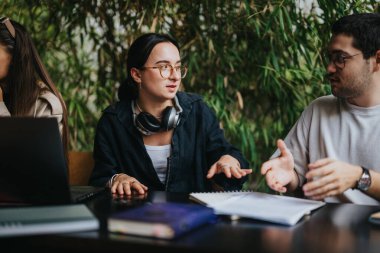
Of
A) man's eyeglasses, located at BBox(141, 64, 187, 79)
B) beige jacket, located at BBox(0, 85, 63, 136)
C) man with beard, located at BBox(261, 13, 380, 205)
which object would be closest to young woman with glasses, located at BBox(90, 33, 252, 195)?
man's eyeglasses, located at BBox(141, 64, 187, 79)

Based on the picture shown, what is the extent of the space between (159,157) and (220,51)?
0.80m

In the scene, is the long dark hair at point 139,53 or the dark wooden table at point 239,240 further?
the long dark hair at point 139,53

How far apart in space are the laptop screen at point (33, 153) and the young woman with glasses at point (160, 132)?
700mm

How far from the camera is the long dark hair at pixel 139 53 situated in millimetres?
2053

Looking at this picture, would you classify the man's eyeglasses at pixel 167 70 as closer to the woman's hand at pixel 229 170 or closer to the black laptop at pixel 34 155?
the woman's hand at pixel 229 170

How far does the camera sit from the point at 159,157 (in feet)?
6.56

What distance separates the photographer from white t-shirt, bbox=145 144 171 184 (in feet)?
6.54

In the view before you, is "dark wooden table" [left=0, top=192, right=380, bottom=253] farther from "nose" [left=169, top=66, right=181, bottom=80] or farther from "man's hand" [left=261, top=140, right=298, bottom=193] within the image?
"nose" [left=169, top=66, right=181, bottom=80]

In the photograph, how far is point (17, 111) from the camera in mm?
2020

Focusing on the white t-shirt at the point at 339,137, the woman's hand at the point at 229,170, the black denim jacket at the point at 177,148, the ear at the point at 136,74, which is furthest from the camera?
the ear at the point at 136,74

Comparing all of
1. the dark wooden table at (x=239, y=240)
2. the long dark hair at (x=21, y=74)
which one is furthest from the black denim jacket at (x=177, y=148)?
the dark wooden table at (x=239, y=240)

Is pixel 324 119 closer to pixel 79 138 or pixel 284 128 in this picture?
pixel 284 128

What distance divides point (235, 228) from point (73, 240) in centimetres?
36

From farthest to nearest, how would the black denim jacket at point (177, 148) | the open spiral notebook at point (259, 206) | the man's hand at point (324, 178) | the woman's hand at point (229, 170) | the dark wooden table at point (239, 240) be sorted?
the black denim jacket at point (177, 148) → the woman's hand at point (229, 170) → the man's hand at point (324, 178) → the open spiral notebook at point (259, 206) → the dark wooden table at point (239, 240)
